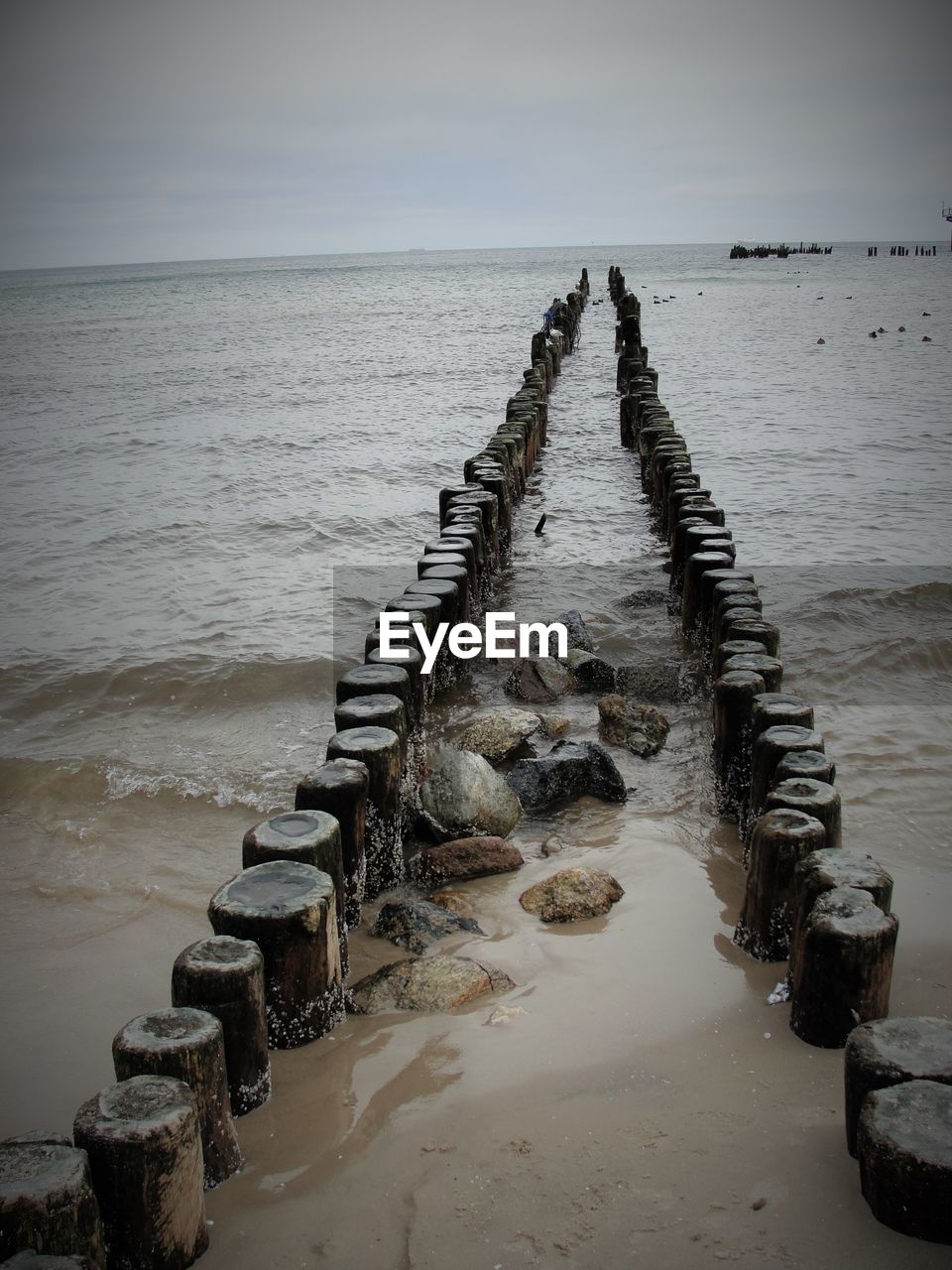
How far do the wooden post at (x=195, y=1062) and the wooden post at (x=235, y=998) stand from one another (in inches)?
3.8

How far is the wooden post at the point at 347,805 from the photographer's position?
4.29m

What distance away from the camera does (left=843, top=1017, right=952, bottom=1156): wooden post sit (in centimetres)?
279

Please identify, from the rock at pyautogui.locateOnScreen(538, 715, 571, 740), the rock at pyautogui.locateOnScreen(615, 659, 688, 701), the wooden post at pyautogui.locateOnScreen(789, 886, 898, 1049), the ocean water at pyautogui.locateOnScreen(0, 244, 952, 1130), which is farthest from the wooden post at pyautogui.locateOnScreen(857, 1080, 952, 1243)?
the rock at pyautogui.locateOnScreen(615, 659, 688, 701)

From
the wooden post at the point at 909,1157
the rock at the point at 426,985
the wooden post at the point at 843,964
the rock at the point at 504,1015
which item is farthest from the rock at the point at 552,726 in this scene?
the wooden post at the point at 909,1157

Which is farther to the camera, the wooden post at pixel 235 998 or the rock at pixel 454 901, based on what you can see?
the rock at pixel 454 901

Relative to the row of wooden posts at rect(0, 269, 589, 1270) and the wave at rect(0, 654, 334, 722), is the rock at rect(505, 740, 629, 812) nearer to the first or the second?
the row of wooden posts at rect(0, 269, 589, 1270)

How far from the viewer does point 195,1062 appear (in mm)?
2844

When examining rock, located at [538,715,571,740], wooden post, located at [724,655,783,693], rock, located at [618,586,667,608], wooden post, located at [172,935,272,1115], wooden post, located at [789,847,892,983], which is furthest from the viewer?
rock, located at [618,586,667,608]

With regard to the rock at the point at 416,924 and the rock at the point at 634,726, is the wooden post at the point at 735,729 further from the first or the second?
the rock at the point at 416,924

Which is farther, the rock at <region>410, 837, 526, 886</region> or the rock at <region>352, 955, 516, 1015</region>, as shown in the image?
the rock at <region>410, 837, 526, 886</region>

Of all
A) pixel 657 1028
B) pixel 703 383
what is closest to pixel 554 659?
pixel 657 1028

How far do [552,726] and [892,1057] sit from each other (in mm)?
3961

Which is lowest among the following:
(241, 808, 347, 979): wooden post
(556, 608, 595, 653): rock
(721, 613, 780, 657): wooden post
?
(556, 608, 595, 653): rock

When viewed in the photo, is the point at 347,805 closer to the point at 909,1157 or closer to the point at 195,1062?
the point at 195,1062
